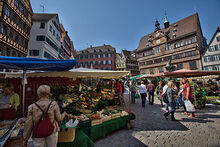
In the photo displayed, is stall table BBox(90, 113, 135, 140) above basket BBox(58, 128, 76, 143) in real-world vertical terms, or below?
below

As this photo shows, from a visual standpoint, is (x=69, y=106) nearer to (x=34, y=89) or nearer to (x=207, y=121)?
(x=34, y=89)

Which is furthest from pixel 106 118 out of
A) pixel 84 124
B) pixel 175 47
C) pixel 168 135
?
pixel 175 47

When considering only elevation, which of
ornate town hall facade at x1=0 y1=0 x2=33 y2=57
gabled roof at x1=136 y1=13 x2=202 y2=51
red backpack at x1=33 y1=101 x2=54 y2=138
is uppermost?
gabled roof at x1=136 y1=13 x2=202 y2=51

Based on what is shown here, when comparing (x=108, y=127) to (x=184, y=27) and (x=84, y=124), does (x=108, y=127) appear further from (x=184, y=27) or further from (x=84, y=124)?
(x=184, y=27)

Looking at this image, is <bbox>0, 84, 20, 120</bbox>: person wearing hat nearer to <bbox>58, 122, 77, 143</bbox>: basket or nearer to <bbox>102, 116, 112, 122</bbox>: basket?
<bbox>58, 122, 77, 143</bbox>: basket

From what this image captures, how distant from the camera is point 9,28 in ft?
49.7

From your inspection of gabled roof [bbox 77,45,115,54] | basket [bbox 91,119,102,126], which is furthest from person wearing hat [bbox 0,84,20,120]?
gabled roof [bbox 77,45,115,54]

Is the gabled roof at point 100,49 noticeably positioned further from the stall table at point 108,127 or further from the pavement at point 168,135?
the pavement at point 168,135

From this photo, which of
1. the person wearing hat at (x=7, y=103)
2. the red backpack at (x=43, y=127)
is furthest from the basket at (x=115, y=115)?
the person wearing hat at (x=7, y=103)

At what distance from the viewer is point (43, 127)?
1871mm

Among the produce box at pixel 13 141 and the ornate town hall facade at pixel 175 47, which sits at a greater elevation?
the ornate town hall facade at pixel 175 47

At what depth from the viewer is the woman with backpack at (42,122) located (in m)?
1.87

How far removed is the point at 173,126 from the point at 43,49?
22.6 metres

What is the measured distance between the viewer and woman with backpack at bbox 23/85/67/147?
1.87m
